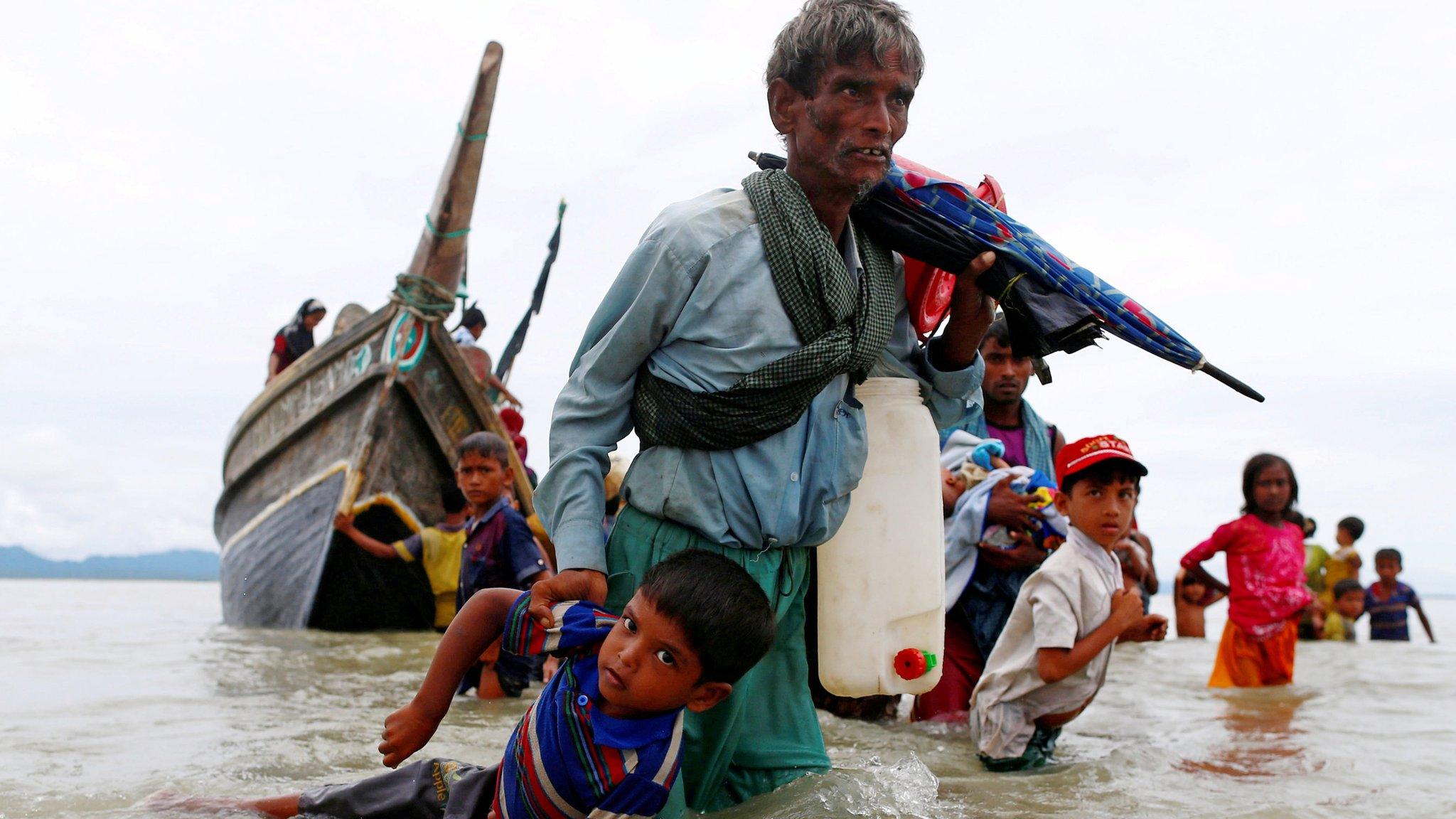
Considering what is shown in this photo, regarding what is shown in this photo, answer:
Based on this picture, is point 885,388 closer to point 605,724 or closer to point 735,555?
point 735,555

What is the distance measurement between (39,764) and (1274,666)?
5.83 meters

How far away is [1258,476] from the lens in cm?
637

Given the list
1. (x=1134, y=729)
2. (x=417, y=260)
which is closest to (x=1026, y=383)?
(x=1134, y=729)

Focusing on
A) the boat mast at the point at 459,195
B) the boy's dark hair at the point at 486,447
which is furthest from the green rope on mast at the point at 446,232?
the boy's dark hair at the point at 486,447

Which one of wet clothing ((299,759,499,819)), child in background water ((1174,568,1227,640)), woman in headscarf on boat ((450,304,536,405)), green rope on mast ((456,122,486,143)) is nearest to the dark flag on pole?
woman in headscarf on boat ((450,304,536,405))

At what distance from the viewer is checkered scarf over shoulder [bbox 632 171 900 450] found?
2271mm

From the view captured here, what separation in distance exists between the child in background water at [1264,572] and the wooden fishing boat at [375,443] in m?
4.82

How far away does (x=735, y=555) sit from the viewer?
92.0 inches

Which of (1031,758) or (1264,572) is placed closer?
(1031,758)

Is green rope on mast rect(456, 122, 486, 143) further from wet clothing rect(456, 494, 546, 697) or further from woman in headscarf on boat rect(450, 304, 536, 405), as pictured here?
wet clothing rect(456, 494, 546, 697)

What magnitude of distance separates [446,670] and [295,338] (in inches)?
384

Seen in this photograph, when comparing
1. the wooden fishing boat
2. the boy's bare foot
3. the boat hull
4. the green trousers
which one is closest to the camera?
the green trousers

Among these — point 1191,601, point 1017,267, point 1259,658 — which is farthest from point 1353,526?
point 1017,267

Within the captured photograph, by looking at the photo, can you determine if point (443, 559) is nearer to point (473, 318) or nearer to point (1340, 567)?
point (473, 318)
